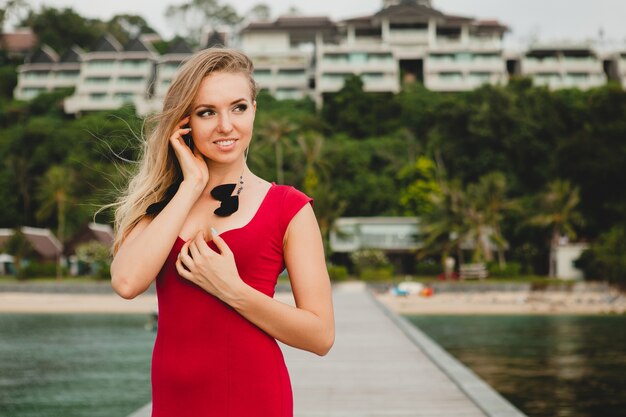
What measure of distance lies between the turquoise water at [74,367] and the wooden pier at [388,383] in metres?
3.32

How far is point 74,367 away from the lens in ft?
57.1

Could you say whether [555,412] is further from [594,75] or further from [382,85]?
[594,75]

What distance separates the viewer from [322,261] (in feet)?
5.94

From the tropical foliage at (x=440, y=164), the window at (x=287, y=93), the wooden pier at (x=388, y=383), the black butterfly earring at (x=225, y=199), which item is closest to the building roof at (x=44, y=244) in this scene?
the tropical foliage at (x=440, y=164)

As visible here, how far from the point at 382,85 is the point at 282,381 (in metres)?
64.5

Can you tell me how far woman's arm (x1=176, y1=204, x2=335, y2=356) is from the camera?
1.71 metres

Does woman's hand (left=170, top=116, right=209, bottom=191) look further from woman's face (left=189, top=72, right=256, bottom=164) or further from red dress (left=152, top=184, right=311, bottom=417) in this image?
red dress (left=152, top=184, right=311, bottom=417)

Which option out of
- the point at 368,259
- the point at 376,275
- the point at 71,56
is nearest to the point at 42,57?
the point at 71,56

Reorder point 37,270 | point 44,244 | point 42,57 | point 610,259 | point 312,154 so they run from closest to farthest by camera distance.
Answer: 1. point 610,259
2. point 37,270
3. point 44,244
4. point 312,154
5. point 42,57

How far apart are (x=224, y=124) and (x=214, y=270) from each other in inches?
13.1

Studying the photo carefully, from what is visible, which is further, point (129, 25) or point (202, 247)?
point (129, 25)

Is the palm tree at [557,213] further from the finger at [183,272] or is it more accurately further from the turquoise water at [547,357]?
the finger at [183,272]

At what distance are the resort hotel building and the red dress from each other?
64.2 meters

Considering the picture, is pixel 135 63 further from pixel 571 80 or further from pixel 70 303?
pixel 70 303
